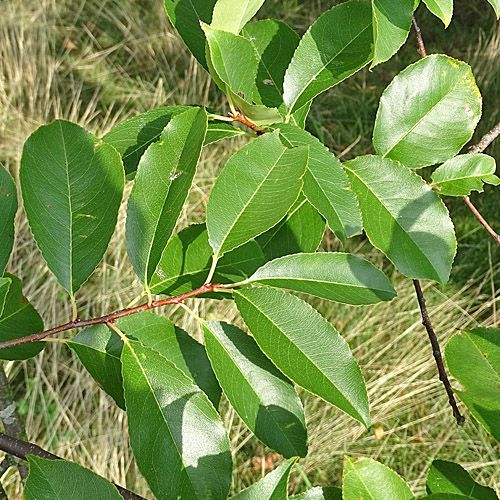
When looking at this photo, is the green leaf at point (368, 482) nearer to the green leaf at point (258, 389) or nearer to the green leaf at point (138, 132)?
the green leaf at point (258, 389)

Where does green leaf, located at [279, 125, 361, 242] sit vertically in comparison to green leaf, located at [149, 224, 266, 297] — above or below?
above

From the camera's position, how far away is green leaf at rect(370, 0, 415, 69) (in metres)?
0.56

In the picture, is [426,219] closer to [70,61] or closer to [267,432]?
[267,432]

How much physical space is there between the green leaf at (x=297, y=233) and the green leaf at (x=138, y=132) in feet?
0.52

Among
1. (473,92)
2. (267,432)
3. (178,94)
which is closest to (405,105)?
(473,92)

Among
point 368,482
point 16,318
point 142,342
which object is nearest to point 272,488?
point 368,482

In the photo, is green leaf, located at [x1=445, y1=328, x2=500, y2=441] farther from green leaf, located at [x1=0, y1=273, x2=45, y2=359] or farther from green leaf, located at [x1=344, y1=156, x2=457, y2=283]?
green leaf, located at [x1=0, y1=273, x2=45, y2=359]

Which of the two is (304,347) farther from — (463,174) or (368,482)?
(463,174)

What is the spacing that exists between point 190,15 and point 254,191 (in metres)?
Answer: 0.22

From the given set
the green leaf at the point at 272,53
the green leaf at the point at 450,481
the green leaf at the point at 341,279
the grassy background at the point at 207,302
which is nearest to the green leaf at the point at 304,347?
the green leaf at the point at 341,279

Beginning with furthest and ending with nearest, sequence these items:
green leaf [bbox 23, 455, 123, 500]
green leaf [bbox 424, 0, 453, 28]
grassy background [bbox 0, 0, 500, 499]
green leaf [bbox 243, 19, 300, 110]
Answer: grassy background [bbox 0, 0, 500, 499]
green leaf [bbox 243, 19, 300, 110]
green leaf [bbox 424, 0, 453, 28]
green leaf [bbox 23, 455, 123, 500]

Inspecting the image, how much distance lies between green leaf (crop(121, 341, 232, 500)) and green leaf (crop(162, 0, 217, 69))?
1.04 feet

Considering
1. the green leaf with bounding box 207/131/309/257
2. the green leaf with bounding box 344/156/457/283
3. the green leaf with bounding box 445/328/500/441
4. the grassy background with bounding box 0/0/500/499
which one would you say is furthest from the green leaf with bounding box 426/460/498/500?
the grassy background with bounding box 0/0/500/499

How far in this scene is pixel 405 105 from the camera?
626 mm
